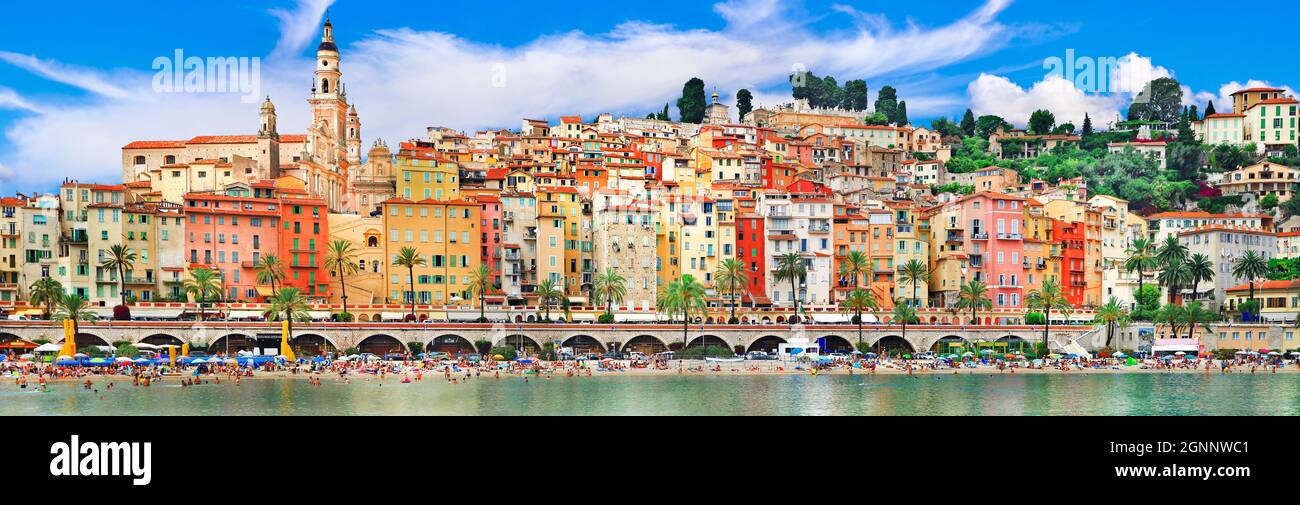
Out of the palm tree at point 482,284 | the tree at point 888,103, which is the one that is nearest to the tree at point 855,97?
the tree at point 888,103

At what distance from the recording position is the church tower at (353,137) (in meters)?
123

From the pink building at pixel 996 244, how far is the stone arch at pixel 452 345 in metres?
40.3

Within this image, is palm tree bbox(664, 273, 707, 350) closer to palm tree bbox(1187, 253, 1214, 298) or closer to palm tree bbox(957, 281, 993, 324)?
palm tree bbox(957, 281, 993, 324)

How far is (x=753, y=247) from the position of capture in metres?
89.9

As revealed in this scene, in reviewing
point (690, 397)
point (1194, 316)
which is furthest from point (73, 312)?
point (1194, 316)

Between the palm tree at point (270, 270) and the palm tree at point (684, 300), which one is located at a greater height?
the palm tree at point (270, 270)

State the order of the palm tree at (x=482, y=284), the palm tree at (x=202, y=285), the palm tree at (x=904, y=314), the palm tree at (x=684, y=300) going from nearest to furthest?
1. the palm tree at (x=202, y=285)
2. the palm tree at (x=684, y=300)
3. the palm tree at (x=482, y=284)
4. the palm tree at (x=904, y=314)

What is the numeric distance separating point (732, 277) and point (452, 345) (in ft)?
63.7

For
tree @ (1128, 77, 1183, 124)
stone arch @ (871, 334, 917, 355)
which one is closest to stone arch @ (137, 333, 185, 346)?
stone arch @ (871, 334, 917, 355)

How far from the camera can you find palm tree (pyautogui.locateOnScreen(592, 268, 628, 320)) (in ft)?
259

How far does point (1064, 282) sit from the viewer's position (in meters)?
94.4

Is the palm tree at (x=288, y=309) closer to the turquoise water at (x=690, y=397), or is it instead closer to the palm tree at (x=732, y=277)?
the turquoise water at (x=690, y=397)

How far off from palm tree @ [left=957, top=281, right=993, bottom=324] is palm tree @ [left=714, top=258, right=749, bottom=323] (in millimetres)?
15705
